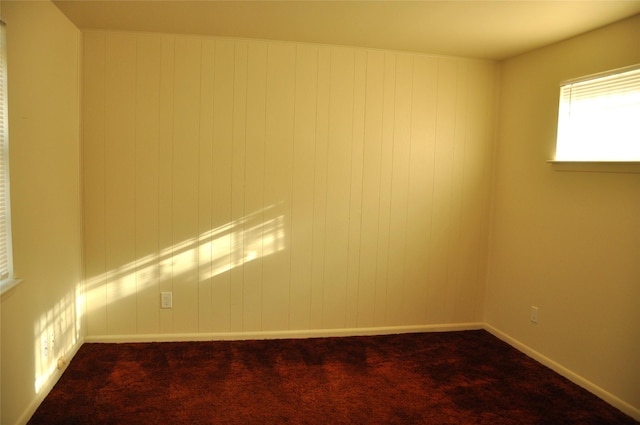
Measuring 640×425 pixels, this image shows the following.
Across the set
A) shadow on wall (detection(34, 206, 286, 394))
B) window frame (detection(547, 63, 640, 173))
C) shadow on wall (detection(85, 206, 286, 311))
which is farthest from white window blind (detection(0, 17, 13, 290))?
window frame (detection(547, 63, 640, 173))

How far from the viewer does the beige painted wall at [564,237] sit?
2.73 meters

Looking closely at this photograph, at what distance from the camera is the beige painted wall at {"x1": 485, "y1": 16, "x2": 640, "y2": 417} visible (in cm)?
273

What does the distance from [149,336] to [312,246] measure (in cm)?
144

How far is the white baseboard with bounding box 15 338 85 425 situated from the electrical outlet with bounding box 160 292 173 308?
0.63 m

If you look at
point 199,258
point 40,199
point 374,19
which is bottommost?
point 199,258

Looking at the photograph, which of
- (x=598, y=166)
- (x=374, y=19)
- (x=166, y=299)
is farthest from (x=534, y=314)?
(x=166, y=299)

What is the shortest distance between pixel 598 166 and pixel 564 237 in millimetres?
566

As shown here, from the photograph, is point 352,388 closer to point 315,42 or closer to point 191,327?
point 191,327

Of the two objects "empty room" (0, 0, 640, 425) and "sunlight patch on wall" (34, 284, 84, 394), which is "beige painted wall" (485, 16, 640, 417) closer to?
"empty room" (0, 0, 640, 425)

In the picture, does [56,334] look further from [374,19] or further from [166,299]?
[374,19]

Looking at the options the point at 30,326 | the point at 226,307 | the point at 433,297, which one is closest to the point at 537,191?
the point at 433,297

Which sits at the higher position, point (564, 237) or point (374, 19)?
point (374, 19)

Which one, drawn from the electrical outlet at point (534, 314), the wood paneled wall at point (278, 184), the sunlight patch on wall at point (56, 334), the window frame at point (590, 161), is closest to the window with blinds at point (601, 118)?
the window frame at point (590, 161)

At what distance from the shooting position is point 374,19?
289 cm
